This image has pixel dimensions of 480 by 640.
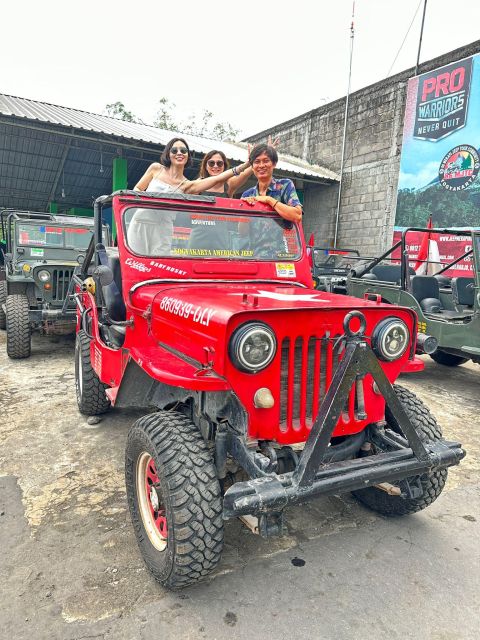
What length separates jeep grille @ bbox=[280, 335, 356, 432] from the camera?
7.10 feet

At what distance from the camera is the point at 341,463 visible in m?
2.12

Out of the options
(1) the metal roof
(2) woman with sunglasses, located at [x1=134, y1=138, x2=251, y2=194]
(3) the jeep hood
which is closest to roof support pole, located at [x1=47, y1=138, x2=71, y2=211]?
(1) the metal roof

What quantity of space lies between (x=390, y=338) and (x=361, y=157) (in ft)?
38.0

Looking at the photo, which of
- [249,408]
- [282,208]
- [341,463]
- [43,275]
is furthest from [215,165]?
A: [43,275]

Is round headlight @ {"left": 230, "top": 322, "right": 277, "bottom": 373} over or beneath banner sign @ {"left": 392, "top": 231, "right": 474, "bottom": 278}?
beneath

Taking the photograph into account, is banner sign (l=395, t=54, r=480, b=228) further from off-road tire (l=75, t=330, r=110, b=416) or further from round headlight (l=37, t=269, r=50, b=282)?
off-road tire (l=75, t=330, r=110, b=416)

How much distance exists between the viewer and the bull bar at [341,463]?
185 cm

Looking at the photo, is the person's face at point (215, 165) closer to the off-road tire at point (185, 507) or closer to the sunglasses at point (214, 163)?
the sunglasses at point (214, 163)

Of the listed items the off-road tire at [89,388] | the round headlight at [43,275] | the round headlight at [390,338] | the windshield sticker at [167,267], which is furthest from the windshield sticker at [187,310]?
the round headlight at [43,275]

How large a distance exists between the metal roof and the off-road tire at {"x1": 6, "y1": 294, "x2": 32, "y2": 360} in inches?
203

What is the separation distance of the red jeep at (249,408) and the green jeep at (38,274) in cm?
317

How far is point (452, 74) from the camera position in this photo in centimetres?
1001

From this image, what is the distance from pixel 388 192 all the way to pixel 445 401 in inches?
315

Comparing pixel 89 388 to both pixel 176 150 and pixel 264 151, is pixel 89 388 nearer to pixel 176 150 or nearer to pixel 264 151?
pixel 176 150
